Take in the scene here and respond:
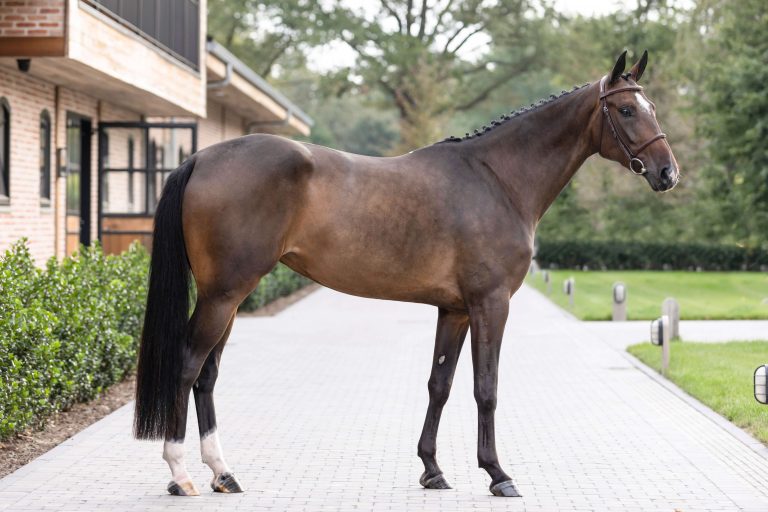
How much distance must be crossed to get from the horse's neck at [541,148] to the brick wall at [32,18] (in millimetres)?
6985

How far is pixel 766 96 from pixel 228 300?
2026 centimetres

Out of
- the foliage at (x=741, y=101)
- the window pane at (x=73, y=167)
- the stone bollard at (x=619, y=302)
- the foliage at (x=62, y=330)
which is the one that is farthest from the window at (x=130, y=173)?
the foliage at (x=741, y=101)

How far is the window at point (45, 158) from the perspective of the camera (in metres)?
16.3

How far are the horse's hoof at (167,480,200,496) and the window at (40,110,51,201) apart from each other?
10.6m

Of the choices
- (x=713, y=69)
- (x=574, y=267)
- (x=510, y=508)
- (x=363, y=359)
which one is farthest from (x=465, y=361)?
(x=574, y=267)

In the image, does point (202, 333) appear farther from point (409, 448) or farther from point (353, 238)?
point (409, 448)

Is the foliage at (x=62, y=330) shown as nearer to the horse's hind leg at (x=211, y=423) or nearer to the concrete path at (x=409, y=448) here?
the concrete path at (x=409, y=448)

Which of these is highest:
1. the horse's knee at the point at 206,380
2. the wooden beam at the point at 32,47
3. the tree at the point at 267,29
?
the tree at the point at 267,29

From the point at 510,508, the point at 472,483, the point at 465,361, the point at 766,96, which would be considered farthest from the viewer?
Result: the point at 766,96

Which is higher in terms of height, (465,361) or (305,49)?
(305,49)

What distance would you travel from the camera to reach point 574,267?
4531 centimetres

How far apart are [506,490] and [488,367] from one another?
0.72 m

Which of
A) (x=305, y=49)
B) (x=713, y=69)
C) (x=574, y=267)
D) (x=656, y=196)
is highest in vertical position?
(x=305, y=49)

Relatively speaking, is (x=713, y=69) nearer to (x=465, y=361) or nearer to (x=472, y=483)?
(x=465, y=361)
